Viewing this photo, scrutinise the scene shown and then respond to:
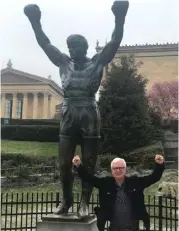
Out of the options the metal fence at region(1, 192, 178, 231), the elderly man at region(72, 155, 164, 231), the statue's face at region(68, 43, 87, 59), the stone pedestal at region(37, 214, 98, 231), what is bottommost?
the metal fence at region(1, 192, 178, 231)

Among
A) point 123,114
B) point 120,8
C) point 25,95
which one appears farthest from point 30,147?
point 25,95

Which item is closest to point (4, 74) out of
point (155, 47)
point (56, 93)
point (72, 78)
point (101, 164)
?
point (56, 93)

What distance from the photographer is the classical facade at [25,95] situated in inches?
2272

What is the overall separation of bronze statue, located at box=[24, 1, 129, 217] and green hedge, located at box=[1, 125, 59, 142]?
77.4 ft

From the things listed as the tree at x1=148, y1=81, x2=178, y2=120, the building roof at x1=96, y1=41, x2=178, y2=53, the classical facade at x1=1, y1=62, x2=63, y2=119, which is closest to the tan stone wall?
the classical facade at x1=1, y1=62, x2=63, y2=119

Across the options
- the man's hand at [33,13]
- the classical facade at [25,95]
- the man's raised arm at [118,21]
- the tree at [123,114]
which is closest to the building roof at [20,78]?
the classical facade at [25,95]

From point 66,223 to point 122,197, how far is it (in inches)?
42.7

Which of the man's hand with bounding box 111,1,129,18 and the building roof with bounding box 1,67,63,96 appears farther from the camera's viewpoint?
the building roof with bounding box 1,67,63,96

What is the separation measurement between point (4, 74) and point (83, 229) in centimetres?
5624

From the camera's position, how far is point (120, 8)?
4.97m

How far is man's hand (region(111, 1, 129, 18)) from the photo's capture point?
4965 millimetres

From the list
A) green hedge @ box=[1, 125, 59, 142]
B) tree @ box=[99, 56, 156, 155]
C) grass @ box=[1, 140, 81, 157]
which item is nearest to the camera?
tree @ box=[99, 56, 156, 155]

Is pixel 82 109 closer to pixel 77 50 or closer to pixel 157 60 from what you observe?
pixel 77 50

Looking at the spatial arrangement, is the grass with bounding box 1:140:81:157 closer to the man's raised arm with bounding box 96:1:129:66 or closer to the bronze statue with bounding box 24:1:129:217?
the bronze statue with bounding box 24:1:129:217
